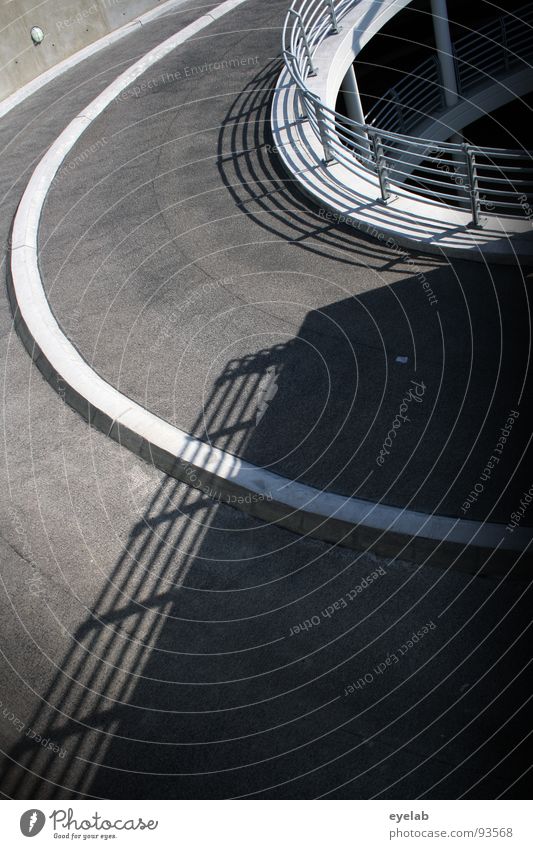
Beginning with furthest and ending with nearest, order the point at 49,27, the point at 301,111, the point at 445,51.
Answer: the point at 49,27 < the point at 445,51 < the point at 301,111

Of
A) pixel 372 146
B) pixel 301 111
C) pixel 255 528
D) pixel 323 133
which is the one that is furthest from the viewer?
pixel 301 111

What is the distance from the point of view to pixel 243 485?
12852mm

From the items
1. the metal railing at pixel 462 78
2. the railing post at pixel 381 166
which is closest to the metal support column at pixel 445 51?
the metal railing at pixel 462 78

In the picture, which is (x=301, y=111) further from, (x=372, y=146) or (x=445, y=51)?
(x=445, y=51)

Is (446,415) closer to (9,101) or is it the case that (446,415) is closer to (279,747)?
(279,747)

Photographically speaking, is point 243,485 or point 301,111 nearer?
point 243,485

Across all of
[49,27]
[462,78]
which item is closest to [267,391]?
[462,78]

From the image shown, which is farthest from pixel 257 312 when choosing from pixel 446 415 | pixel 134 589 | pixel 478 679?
pixel 478 679

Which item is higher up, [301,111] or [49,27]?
[49,27]

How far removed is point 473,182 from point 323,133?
3.79 meters

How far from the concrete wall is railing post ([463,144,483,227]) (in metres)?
15.3

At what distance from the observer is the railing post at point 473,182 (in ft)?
48.9
